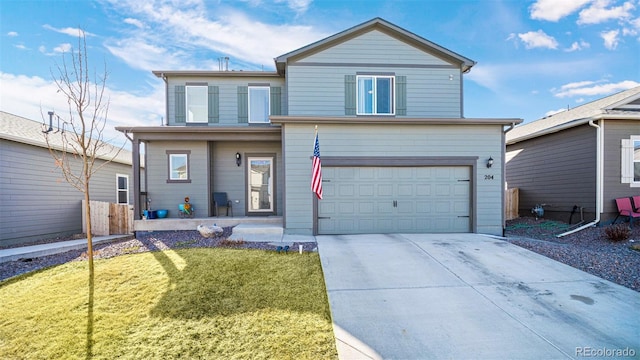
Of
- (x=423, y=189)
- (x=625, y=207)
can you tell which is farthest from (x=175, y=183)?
(x=625, y=207)

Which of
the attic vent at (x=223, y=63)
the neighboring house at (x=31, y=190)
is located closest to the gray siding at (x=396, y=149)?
the attic vent at (x=223, y=63)

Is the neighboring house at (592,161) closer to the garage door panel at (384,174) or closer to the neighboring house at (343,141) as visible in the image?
the neighboring house at (343,141)

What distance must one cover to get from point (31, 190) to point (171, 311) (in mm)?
9826

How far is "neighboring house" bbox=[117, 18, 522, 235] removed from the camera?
8430mm

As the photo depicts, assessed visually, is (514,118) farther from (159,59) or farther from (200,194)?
(159,59)

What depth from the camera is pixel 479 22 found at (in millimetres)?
11055

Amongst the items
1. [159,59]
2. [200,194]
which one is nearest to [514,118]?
[200,194]

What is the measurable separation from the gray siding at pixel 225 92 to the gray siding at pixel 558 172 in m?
10.7

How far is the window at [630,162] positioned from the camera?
9680mm

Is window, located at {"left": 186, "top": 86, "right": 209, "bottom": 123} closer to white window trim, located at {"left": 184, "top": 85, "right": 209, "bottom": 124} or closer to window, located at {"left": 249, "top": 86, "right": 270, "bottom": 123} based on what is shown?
white window trim, located at {"left": 184, "top": 85, "right": 209, "bottom": 124}

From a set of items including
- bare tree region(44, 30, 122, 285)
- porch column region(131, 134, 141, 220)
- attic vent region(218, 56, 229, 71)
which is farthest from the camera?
attic vent region(218, 56, 229, 71)

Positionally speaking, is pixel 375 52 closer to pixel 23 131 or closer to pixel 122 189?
pixel 23 131

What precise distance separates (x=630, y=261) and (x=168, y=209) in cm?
1255

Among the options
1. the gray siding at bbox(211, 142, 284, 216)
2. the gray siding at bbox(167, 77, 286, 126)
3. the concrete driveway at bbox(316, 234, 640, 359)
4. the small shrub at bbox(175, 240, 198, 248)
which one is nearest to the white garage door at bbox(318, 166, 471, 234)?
the concrete driveway at bbox(316, 234, 640, 359)
